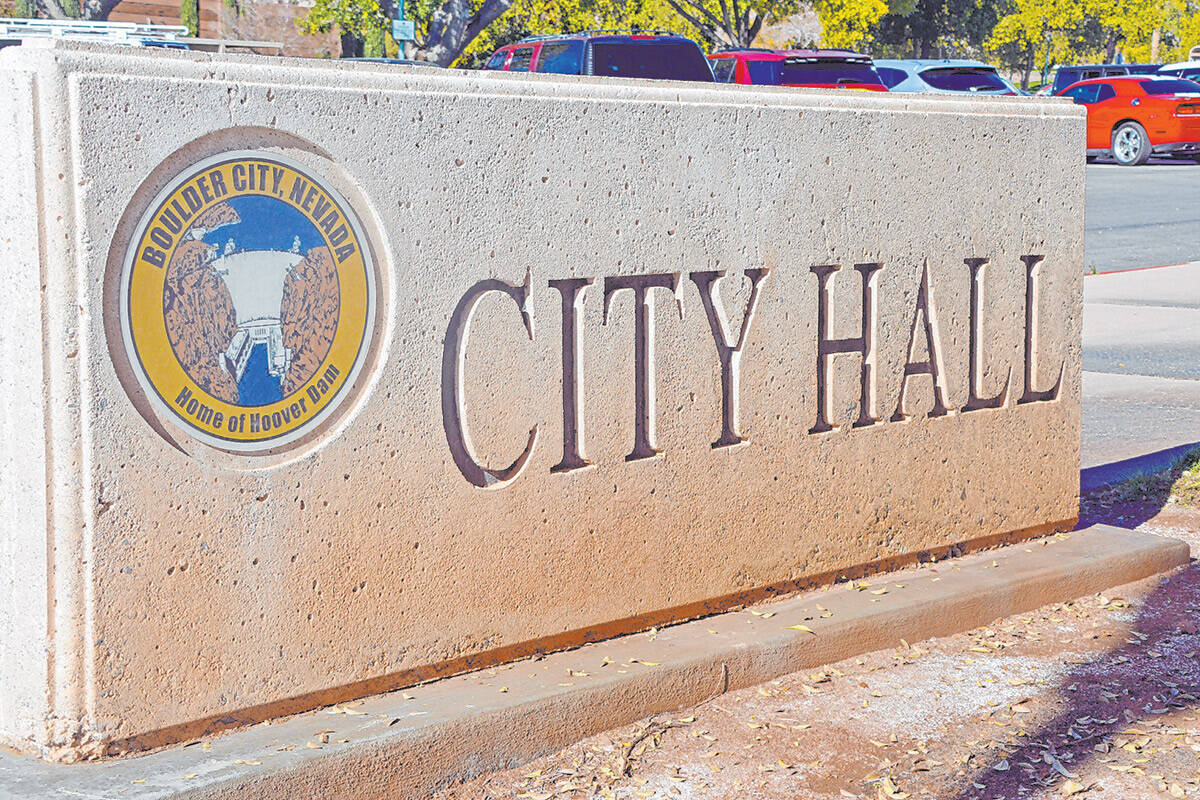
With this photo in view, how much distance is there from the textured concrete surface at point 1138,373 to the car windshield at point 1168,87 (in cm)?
1449

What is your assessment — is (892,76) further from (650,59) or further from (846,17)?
(846,17)

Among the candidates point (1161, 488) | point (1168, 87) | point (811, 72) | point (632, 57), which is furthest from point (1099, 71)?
point (1161, 488)

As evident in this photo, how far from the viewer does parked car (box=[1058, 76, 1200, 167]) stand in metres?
25.6

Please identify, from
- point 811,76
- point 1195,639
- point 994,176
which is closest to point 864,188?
point 994,176

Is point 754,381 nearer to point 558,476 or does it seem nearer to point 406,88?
point 558,476

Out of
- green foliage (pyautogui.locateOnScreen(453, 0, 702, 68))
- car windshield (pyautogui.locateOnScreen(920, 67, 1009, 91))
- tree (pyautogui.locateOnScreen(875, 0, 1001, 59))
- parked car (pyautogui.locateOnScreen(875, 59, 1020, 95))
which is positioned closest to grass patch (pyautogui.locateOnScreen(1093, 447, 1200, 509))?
parked car (pyautogui.locateOnScreen(875, 59, 1020, 95))

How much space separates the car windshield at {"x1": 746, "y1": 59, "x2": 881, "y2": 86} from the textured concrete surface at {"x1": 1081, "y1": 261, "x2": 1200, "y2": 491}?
24.0ft

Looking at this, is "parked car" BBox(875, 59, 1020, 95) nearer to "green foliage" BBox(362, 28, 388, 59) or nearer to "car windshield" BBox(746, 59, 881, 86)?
"car windshield" BBox(746, 59, 881, 86)

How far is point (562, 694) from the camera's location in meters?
3.26

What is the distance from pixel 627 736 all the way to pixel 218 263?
1488mm

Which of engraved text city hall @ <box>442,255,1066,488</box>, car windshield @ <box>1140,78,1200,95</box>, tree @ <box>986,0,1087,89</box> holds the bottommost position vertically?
engraved text city hall @ <box>442,255,1066,488</box>

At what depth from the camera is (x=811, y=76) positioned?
62.7ft

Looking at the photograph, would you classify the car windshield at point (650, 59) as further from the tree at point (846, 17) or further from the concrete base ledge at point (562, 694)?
the tree at point (846, 17)

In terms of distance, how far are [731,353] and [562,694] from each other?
3.56 ft
